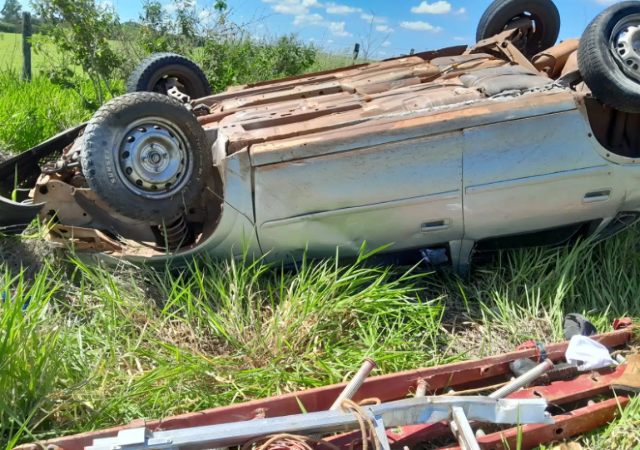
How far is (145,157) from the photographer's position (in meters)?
2.54

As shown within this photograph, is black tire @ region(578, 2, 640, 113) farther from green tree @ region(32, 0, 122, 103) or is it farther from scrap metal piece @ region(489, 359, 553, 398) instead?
green tree @ region(32, 0, 122, 103)

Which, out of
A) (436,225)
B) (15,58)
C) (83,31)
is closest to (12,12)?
(15,58)

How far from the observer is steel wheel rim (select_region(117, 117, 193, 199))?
8.25ft

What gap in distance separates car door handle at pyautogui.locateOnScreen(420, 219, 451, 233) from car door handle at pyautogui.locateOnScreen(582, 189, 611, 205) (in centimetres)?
80

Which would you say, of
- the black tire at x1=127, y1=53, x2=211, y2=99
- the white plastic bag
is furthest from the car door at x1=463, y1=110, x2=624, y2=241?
the black tire at x1=127, y1=53, x2=211, y2=99

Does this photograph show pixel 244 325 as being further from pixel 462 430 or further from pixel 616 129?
pixel 616 129

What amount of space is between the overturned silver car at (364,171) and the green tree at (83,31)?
2.93 metres


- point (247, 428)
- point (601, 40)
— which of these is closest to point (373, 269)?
point (247, 428)

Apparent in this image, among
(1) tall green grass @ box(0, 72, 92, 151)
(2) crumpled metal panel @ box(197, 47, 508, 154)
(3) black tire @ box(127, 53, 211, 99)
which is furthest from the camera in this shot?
(1) tall green grass @ box(0, 72, 92, 151)

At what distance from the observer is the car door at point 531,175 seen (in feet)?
8.64

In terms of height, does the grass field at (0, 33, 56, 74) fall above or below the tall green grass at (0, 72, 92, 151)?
above

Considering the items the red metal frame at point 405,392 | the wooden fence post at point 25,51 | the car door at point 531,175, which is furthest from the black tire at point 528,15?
the wooden fence post at point 25,51

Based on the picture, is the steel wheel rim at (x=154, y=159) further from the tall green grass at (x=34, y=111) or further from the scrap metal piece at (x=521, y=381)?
the tall green grass at (x=34, y=111)

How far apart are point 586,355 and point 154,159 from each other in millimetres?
2372
